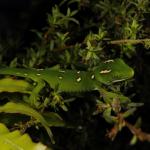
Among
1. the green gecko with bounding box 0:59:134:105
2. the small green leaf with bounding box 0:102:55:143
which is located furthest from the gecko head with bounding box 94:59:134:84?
the small green leaf with bounding box 0:102:55:143

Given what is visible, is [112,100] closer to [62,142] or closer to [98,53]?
[98,53]

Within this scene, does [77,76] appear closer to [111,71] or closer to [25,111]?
[111,71]

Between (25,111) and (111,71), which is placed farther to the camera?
(111,71)

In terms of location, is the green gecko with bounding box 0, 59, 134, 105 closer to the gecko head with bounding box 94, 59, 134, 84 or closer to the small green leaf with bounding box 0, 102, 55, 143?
the gecko head with bounding box 94, 59, 134, 84

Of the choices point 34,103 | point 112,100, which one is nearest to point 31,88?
point 34,103

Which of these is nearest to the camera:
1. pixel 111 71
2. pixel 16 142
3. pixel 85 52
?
pixel 16 142

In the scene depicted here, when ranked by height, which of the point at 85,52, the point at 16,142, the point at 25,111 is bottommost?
the point at 16,142

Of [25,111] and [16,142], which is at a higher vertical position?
[25,111]

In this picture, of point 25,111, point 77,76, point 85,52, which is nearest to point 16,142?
point 25,111

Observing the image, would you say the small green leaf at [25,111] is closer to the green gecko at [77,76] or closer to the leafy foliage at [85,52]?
the leafy foliage at [85,52]
